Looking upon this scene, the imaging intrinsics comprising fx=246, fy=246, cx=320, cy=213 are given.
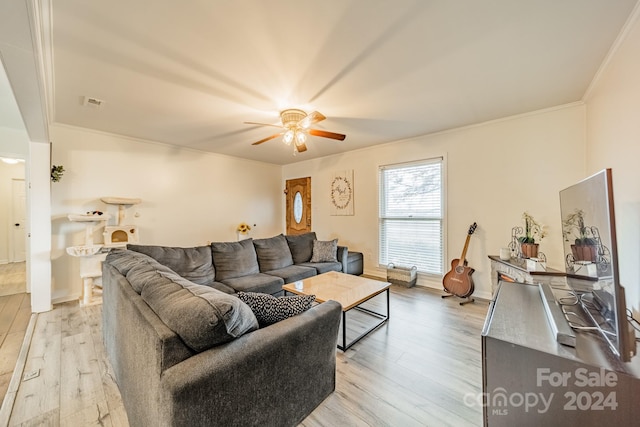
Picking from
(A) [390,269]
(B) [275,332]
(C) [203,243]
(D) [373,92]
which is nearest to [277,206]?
(C) [203,243]

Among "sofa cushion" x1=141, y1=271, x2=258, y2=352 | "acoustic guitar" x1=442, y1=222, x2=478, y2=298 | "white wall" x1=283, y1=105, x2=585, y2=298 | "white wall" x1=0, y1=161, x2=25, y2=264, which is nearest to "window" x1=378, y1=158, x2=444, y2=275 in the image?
"white wall" x1=283, y1=105, x2=585, y2=298

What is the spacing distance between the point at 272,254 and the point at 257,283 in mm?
788

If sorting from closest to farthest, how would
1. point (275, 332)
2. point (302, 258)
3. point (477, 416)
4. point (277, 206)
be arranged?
1. point (275, 332)
2. point (477, 416)
3. point (302, 258)
4. point (277, 206)

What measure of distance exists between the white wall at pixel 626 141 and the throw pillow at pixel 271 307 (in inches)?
83.0

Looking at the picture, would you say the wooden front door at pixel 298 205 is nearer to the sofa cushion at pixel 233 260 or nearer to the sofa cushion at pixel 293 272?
the sofa cushion at pixel 293 272

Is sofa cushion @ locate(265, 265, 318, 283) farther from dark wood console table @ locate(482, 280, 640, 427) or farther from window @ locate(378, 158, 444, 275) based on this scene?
dark wood console table @ locate(482, 280, 640, 427)

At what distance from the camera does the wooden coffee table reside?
2.35m

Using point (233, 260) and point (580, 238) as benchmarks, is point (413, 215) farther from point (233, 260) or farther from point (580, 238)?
point (233, 260)

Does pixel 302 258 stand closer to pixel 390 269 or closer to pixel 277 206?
pixel 390 269

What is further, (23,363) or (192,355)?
(23,363)

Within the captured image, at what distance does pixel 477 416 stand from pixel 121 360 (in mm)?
2280

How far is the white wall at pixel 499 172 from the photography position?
2951mm

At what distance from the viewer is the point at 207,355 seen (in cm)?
105

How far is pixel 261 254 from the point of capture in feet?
12.3
